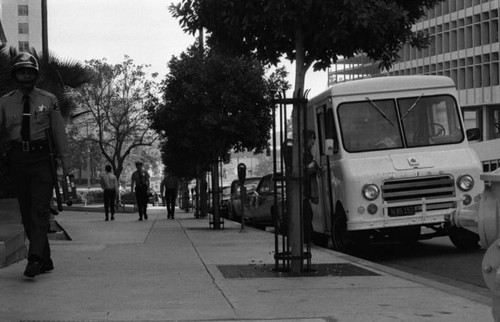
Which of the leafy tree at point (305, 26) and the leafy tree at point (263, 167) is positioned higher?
the leafy tree at point (263, 167)

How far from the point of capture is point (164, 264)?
449 inches

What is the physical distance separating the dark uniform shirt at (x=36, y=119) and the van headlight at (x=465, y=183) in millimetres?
6579

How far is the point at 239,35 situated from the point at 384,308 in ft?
15.3

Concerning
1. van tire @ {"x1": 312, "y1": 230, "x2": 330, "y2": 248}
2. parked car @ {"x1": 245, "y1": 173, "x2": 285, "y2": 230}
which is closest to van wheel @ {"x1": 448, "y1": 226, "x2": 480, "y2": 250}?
van tire @ {"x1": 312, "y1": 230, "x2": 330, "y2": 248}

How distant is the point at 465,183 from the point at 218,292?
6.47 meters

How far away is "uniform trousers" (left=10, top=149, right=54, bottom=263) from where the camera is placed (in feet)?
29.5

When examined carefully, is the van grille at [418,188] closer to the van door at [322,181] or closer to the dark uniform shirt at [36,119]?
the van door at [322,181]

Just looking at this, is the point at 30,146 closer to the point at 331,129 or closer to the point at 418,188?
the point at 418,188

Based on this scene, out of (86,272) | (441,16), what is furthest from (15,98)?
(441,16)

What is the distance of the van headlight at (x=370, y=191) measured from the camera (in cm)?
1383

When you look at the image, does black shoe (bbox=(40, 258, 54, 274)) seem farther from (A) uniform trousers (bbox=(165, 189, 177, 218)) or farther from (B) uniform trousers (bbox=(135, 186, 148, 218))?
(A) uniform trousers (bbox=(165, 189, 177, 218))

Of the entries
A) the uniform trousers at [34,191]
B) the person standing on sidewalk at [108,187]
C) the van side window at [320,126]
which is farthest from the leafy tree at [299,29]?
the person standing on sidewalk at [108,187]

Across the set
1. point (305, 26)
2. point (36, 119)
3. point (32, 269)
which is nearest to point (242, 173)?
point (305, 26)

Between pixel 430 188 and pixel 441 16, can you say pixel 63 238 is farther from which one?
pixel 441 16
